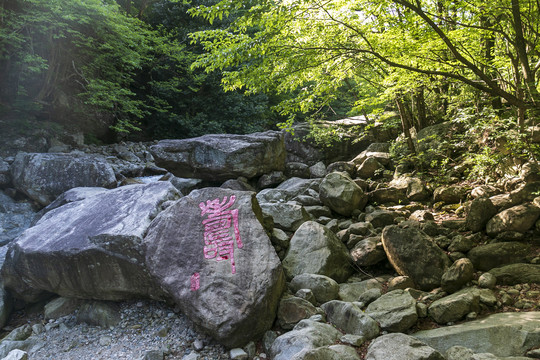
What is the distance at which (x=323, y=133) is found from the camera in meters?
11.3

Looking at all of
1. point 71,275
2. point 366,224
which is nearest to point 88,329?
point 71,275

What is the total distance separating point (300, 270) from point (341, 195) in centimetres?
297

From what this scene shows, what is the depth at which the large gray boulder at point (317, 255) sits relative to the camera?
571 cm

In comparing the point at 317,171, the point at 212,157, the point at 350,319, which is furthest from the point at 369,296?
the point at 317,171

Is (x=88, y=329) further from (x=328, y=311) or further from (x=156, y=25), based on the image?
(x=156, y=25)

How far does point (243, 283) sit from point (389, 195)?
223 inches

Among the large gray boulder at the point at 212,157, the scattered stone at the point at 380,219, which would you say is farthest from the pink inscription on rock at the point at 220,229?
the large gray boulder at the point at 212,157

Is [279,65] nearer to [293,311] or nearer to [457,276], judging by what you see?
[293,311]

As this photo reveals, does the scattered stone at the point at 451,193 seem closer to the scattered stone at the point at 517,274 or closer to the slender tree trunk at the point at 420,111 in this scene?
the scattered stone at the point at 517,274

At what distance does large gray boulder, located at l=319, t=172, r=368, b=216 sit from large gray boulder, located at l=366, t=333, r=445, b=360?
4822 millimetres

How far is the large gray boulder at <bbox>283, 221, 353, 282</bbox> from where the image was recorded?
18.7 feet

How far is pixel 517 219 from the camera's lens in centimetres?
562

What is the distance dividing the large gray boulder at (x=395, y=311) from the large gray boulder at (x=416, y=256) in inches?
26.9

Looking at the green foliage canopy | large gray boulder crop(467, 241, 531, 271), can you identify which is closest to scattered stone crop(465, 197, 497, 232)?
large gray boulder crop(467, 241, 531, 271)
